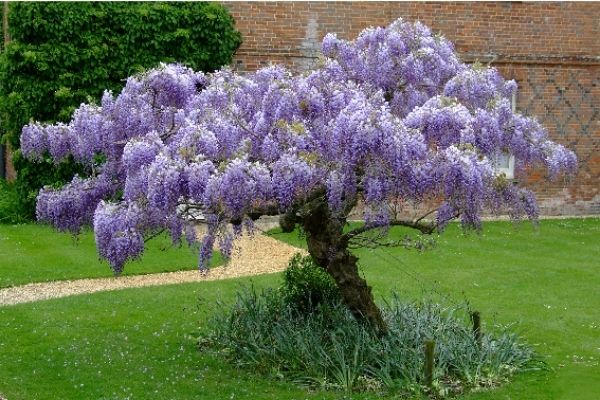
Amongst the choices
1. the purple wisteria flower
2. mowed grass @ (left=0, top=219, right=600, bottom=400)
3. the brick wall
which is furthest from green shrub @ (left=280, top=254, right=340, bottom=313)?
the brick wall

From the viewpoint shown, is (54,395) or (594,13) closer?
(54,395)

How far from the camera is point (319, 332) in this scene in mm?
8727

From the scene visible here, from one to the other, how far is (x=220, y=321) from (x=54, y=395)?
2.12 metres

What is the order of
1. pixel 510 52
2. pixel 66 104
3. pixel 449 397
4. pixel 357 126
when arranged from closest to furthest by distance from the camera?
pixel 357 126, pixel 449 397, pixel 66 104, pixel 510 52

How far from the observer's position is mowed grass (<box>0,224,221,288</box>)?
1266 cm

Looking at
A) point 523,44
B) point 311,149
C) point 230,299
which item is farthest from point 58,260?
point 523,44

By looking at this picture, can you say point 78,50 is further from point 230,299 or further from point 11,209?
point 230,299

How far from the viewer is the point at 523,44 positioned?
18.7 meters

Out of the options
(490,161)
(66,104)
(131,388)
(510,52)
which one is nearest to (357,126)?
(490,161)

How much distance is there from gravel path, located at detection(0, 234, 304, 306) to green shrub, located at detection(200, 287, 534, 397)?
5.53ft

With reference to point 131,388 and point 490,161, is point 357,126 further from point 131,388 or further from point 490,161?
point 131,388

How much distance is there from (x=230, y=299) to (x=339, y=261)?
11.0 feet

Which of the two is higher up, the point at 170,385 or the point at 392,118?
the point at 392,118

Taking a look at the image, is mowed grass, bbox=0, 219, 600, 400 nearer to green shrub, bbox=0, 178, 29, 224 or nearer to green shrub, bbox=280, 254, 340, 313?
green shrub, bbox=280, 254, 340, 313
